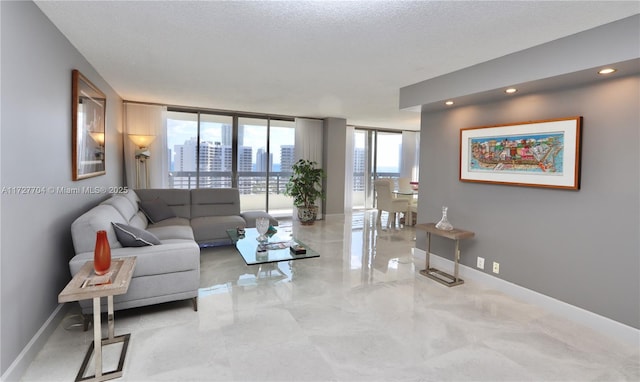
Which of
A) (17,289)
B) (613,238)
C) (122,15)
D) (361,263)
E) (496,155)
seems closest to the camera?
(17,289)

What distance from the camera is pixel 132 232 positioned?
285 centimetres

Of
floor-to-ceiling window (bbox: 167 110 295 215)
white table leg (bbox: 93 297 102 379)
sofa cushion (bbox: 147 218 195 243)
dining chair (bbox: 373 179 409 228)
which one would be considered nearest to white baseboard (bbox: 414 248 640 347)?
dining chair (bbox: 373 179 409 228)

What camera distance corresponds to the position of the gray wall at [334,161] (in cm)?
746

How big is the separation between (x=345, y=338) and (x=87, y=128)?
3.25 meters

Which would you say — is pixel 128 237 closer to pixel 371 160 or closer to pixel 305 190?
pixel 305 190

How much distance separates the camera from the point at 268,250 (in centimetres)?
354

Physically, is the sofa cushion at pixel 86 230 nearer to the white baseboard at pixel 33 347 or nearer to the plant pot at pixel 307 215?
the white baseboard at pixel 33 347

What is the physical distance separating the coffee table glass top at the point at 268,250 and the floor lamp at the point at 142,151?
259cm

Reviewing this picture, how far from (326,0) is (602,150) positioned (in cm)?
248

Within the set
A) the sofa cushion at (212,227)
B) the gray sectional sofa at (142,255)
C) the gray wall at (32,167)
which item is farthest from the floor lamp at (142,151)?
the gray wall at (32,167)

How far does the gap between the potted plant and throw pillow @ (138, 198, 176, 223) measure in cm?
273

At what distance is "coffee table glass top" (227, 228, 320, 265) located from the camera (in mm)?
3257

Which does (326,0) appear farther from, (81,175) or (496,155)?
(81,175)

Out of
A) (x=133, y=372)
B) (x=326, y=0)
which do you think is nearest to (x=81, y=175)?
(x=133, y=372)
